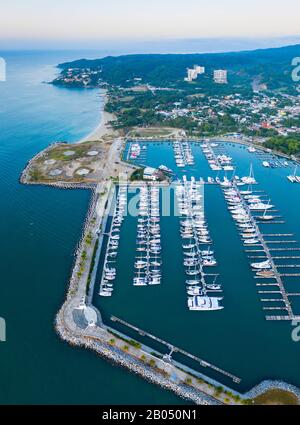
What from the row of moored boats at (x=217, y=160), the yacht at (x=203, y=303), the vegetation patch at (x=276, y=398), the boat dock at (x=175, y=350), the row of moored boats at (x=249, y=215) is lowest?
the vegetation patch at (x=276, y=398)

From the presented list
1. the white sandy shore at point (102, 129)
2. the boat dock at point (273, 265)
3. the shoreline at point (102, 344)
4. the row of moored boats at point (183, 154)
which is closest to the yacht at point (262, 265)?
the boat dock at point (273, 265)

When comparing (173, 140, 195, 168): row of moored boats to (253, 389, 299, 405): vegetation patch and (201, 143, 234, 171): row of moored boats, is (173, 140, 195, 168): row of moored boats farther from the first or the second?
(253, 389, 299, 405): vegetation patch

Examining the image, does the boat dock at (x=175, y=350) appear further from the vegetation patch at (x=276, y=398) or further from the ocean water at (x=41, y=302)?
the ocean water at (x=41, y=302)

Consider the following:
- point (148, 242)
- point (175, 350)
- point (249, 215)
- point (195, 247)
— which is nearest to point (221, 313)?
point (175, 350)

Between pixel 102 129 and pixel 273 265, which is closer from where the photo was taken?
pixel 273 265

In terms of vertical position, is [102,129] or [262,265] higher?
[102,129]

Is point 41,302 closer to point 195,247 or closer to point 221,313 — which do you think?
point 221,313

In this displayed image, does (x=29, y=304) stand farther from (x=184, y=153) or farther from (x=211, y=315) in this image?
(x=184, y=153)

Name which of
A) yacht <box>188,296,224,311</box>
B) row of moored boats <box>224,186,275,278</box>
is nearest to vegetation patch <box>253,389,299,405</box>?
yacht <box>188,296,224,311</box>
